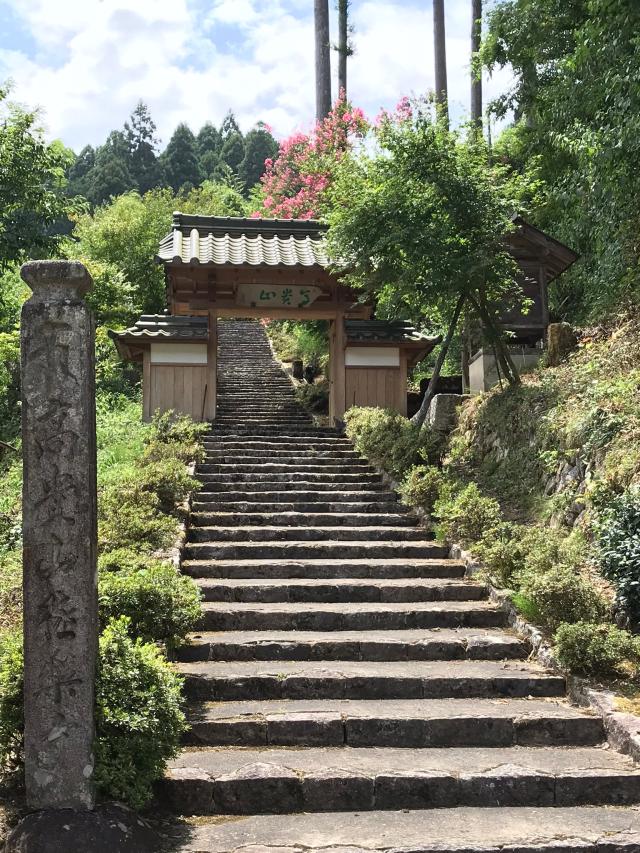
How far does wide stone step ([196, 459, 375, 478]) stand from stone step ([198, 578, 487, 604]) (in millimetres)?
4426

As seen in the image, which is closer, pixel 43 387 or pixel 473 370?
pixel 43 387

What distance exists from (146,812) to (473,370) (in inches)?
515

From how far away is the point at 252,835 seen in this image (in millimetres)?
4797

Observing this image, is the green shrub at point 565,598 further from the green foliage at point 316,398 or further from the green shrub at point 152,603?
the green foliage at point 316,398

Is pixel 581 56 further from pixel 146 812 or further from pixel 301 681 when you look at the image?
pixel 146 812

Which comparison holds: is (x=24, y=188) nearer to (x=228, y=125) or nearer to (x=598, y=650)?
(x=598, y=650)

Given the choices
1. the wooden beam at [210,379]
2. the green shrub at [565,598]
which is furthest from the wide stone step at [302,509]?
the wooden beam at [210,379]

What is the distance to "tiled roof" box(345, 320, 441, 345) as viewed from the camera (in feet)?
56.5

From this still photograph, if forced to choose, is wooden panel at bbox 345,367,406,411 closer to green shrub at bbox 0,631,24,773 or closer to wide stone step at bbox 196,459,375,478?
wide stone step at bbox 196,459,375,478

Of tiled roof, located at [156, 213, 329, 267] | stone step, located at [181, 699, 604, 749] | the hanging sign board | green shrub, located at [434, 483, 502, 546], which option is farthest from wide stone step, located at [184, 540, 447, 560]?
the hanging sign board

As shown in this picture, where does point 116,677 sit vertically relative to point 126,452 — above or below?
below

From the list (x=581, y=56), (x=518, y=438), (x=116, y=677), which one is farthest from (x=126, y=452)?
(x=581, y=56)

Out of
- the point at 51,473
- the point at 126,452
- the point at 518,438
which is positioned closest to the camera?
the point at 51,473

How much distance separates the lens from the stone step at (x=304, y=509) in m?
11.4
